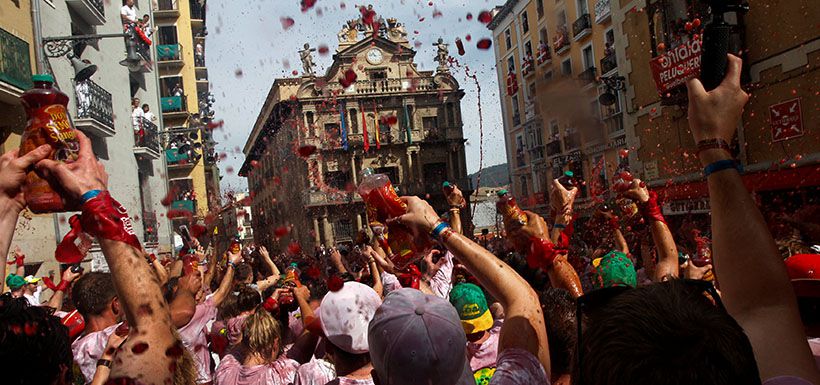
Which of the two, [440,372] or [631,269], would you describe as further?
[631,269]

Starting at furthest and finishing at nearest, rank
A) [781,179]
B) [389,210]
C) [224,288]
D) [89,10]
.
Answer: [89,10] < [781,179] < [224,288] < [389,210]

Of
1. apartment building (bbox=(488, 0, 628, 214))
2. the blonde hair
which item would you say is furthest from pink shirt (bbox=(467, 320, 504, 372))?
apartment building (bbox=(488, 0, 628, 214))

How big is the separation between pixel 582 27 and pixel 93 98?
18.3 metres

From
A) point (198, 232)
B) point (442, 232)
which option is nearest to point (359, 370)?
point (442, 232)

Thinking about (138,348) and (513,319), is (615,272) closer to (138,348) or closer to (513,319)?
(513,319)

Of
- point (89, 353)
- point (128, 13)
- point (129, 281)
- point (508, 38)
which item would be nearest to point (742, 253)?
point (129, 281)

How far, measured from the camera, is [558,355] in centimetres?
261

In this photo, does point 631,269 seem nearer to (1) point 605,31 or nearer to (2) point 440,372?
(2) point 440,372

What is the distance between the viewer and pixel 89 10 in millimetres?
14195

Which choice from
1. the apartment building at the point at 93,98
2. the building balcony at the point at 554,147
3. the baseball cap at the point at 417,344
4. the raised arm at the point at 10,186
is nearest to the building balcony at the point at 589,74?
the building balcony at the point at 554,147

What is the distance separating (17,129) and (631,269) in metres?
11.1

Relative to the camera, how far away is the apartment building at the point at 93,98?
10.8 metres

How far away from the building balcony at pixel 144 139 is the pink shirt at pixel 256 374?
1528 cm

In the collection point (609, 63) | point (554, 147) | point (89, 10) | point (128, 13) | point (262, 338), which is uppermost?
point (128, 13)
